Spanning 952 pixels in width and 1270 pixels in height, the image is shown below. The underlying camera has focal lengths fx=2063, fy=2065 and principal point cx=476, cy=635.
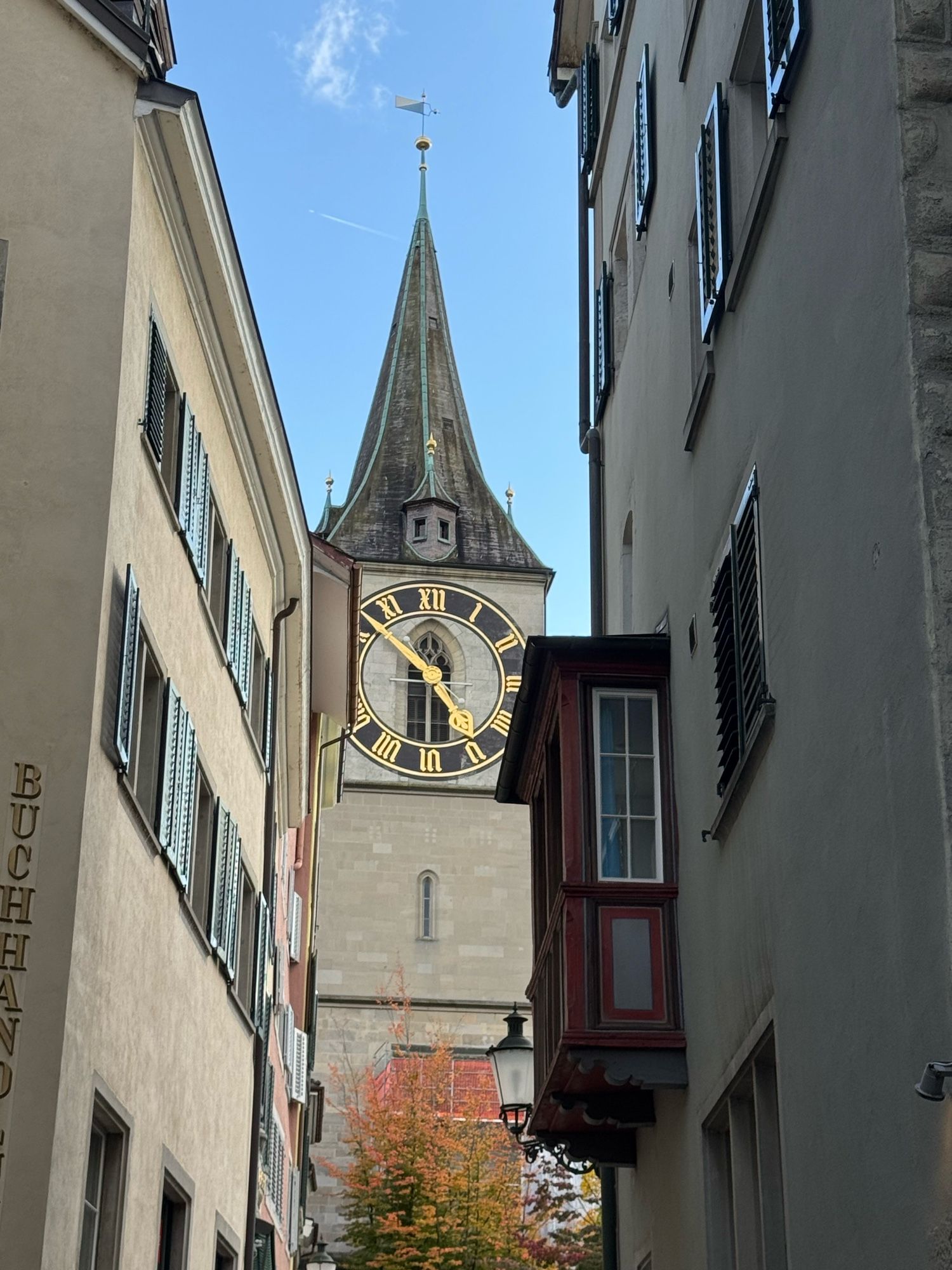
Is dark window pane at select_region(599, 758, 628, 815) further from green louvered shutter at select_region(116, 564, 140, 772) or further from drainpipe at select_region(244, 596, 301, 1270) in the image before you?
drainpipe at select_region(244, 596, 301, 1270)

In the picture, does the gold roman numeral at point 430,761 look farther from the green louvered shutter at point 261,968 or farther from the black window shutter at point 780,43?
the black window shutter at point 780,43

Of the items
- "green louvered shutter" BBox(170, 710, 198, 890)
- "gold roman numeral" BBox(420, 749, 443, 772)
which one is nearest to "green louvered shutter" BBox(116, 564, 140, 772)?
"green louvered shutter" BBox(170, 710, 198, 890)

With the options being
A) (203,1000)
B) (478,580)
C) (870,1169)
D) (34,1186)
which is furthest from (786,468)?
(478,580)

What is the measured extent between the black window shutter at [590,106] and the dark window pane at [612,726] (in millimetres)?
7366

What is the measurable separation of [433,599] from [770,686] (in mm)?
49436

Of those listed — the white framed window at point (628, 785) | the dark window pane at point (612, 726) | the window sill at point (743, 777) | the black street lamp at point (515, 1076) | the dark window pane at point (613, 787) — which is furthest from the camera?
the black street lamp at point (515, 1076)

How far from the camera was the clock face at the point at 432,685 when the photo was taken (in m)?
56.0

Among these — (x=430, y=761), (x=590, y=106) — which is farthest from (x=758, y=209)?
(x=430, y=761)

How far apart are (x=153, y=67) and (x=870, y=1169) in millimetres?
7655

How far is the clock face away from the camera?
56.0 metres

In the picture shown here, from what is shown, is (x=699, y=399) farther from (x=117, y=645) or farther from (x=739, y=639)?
(x=117, y=645)

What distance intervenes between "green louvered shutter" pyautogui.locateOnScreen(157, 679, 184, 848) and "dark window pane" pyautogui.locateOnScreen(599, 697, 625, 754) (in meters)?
2.52

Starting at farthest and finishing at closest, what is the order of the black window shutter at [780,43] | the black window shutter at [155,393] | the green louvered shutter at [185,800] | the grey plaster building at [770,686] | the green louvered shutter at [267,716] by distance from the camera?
the green louvered shutter at [267,716], the green louvered shutter at [185,800], the black window shutter at [155,393], the black window shutter at [780,43], the grey plaster building at [770,686]

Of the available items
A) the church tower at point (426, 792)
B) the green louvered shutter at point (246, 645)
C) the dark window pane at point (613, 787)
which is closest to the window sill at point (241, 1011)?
the green louvered shutter at point (246, 645)
